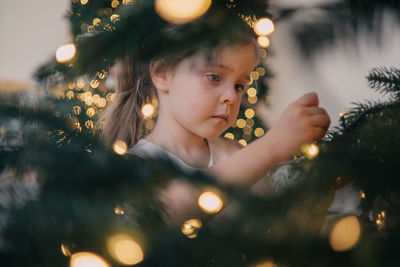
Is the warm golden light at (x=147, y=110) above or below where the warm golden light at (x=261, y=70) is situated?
below

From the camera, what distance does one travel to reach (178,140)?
0.65 m

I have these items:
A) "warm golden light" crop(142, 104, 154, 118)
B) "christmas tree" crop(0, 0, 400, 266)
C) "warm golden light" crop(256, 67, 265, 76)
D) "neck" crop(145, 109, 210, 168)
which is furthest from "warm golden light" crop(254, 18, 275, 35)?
"warm golden light" crop(256, 67, 265, 76)

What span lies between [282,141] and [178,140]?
0.30m

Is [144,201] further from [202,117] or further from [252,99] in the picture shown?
[252,99]

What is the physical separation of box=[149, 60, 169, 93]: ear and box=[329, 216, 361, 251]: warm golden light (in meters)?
0.42

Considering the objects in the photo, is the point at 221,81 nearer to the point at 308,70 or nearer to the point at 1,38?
the point at 308,70

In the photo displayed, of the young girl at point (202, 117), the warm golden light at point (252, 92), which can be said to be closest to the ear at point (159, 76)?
the young girl at point (202, 117)

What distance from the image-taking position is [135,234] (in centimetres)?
22

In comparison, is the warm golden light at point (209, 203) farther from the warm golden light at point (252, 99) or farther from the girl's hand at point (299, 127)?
the warm golden light at point (252, 99)

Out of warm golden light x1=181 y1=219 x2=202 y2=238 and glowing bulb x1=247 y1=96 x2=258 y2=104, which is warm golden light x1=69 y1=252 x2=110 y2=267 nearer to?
warm golden light x1=181 y1=219 x2=202 y2=238

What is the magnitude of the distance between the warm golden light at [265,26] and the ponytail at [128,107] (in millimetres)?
416

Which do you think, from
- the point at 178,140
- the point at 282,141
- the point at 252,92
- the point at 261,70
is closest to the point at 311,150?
the point at 282,141

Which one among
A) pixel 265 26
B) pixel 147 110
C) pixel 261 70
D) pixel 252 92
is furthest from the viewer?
pixel 252 92

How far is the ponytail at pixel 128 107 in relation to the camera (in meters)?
0.74
